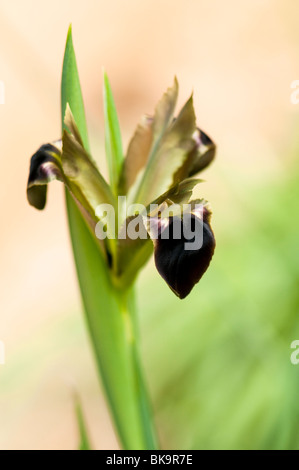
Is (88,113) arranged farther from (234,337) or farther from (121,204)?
(121,204)

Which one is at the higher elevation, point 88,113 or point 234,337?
point 88,113

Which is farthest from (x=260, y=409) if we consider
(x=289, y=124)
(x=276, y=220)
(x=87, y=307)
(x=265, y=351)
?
(x=289, y=124)

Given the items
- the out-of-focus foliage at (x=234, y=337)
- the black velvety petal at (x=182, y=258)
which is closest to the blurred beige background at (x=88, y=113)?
the out-of-focus foliage at (x=234, y=337)

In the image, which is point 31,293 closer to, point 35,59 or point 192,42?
point 35,59
